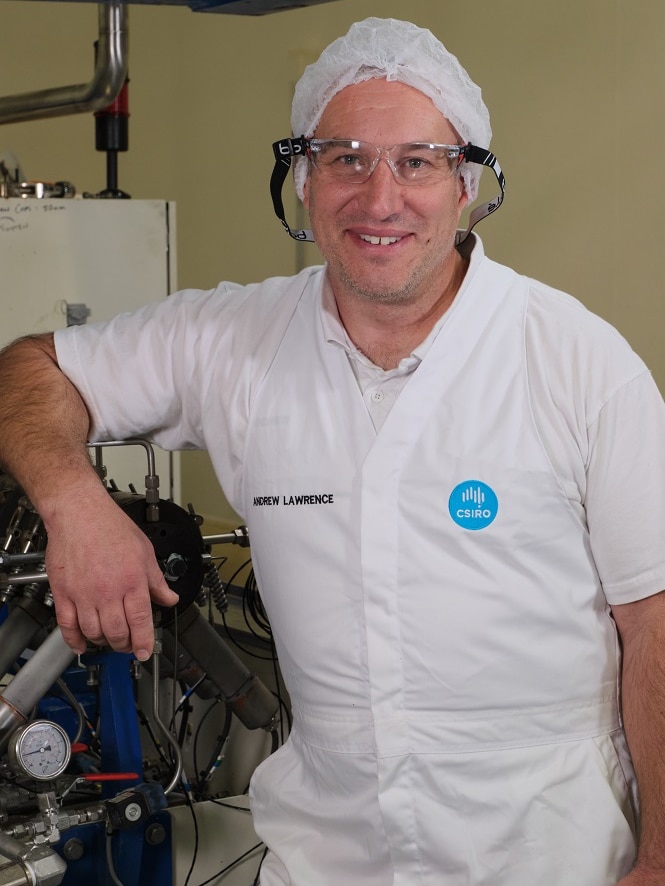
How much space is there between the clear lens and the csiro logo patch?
0.37m

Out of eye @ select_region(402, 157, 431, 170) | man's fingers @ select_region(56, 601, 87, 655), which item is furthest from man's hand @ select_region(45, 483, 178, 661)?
eye @ select_region(402, 157, 431, 170)

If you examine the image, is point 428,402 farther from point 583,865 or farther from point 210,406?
point 583,865

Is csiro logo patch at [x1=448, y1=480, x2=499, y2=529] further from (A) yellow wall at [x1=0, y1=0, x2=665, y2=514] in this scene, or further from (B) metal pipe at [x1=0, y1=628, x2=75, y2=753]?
(A) yellow wall at [x1=0, y1=0, x2=665, y2=514]

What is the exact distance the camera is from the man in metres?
1.26

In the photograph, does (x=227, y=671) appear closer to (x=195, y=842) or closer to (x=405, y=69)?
(x=195, y=842)

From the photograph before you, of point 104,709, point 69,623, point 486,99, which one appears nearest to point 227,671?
point 104,709

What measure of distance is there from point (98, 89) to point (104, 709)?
1459mm

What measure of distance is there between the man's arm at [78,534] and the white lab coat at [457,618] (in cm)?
19

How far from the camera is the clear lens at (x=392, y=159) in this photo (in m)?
1.36

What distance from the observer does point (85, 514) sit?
129 centimetres

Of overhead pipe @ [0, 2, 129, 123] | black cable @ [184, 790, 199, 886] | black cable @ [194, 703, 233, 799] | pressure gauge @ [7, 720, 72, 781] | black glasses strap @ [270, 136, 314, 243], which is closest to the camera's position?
black glasses strap @ [270, 136, 314, 243]

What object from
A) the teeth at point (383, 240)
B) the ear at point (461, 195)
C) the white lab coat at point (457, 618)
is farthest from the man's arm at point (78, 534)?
the ear at point (461, 195)

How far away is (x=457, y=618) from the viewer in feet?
4.22

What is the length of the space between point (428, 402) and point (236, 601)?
238 centimetres
